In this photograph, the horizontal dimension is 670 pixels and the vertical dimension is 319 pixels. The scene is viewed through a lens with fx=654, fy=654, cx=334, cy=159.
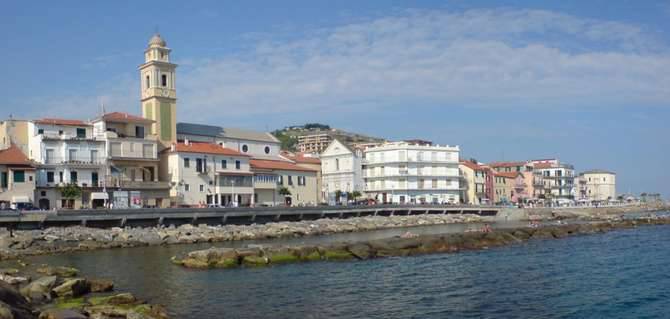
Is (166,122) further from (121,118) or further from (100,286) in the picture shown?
(100,286)

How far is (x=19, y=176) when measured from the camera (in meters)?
59.7

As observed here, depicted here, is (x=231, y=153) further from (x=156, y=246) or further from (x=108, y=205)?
(x=156, y=246)

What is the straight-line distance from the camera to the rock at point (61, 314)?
19.5m

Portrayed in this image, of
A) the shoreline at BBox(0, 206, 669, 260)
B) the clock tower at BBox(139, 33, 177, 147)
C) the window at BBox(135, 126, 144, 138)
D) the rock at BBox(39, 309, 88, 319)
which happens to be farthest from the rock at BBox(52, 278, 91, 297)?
the clock tower at BBox(139, 33, 177, 147)

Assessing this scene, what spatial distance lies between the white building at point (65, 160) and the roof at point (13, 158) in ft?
7.31

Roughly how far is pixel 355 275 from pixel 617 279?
12174mm

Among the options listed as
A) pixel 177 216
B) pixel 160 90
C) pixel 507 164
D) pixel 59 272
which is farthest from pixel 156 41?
pixel 507 164

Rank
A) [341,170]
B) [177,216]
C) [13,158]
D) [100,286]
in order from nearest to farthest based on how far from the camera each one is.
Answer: [100,286] < [177,216] < [13,158] < [341,170]

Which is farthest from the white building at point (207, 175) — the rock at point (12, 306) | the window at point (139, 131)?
the rock at point (12, 306)

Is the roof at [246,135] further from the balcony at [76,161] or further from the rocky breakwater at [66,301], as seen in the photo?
the rocky breakwater at [66,301]

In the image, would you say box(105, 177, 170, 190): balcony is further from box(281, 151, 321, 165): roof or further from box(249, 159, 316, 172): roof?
box(281, 151, 321, 165): roof

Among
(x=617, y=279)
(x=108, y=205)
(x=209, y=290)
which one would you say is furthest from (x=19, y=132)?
(x=617, y=279)

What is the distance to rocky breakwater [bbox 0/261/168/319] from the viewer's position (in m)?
19.9

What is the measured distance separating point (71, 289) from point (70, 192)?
40424 mm
